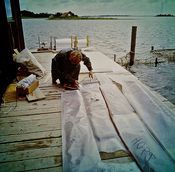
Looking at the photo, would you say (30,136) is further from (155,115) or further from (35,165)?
(155,115)

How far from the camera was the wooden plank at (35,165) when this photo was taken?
206cm

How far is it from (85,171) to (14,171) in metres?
0.75

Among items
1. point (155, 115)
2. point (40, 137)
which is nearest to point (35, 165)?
point (40, 137)

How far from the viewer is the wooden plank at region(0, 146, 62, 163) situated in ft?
7.25

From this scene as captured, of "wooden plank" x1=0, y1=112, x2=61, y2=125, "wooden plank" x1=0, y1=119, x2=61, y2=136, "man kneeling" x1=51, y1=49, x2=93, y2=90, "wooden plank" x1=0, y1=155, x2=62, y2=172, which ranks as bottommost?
"wooden plank" x1=0, y1=155, x2=62, y2=172

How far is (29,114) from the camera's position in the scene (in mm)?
3186

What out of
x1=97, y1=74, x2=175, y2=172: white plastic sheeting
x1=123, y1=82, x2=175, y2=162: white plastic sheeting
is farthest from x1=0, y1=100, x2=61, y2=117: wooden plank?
x1=123, y1=82, x2=175, y2=162: white plastic sheeting

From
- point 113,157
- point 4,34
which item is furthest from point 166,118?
point 4,34

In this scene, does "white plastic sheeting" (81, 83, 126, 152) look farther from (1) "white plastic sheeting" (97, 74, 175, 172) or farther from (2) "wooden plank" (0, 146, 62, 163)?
(2) "wooden plank" (0, 146, 62, 163)

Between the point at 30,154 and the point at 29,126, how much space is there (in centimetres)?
63

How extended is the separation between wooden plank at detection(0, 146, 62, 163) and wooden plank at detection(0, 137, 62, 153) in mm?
60

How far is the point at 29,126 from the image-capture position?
284cm

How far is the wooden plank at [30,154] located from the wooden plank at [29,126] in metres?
0.44

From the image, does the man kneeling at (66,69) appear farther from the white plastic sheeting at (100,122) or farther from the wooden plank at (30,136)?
the wooden plank at (30,136)
